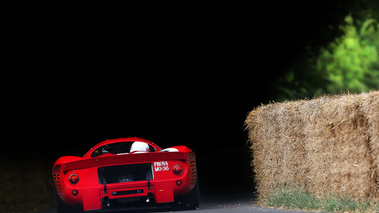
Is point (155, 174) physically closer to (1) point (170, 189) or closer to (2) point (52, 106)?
(1) point (170, 189)

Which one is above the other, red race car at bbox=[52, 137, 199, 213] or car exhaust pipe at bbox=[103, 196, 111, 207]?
red race car at bbox=[52, 137, 199, 213]

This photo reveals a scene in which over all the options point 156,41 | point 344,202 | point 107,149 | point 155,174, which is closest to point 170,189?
point 155,174

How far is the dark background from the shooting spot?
26.0 meters

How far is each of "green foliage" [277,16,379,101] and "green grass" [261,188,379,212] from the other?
1271 cm

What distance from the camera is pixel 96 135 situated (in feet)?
93.1

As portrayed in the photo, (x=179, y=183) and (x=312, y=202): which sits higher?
(x=179, y=183)

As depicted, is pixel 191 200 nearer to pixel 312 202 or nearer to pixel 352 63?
pixel 312 202

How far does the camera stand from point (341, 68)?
45.6 metres

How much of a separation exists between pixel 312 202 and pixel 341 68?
34.1 m

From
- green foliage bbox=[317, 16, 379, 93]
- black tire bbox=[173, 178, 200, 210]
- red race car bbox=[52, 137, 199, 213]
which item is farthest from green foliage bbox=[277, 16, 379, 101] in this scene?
red race car bbox=[52, 137, 199, 213]

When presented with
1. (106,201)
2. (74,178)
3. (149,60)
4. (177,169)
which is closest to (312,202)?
(177,169)

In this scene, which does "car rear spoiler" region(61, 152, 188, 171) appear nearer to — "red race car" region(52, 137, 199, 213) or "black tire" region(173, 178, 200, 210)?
"red race car" region(52, 137, 199, 213)

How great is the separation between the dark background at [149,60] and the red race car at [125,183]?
1226cm

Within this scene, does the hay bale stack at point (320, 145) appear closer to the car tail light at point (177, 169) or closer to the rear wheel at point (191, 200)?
the rear wheel at point (191, 200)
